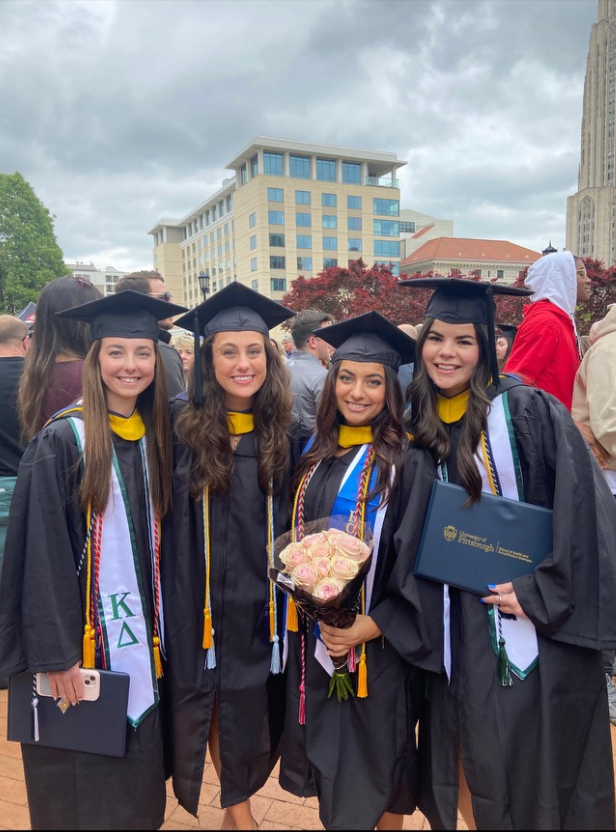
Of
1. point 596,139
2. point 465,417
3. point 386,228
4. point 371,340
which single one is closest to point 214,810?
point 465,417

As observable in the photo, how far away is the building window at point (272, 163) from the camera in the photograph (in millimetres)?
56969

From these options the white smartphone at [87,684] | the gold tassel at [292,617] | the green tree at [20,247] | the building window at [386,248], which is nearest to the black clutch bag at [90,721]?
the white smartphone at [87,684]

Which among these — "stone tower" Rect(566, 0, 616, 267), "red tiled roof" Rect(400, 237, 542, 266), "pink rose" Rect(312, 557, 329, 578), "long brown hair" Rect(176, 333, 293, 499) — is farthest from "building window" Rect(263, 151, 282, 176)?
"pink rose" Rect(312, 557, 329, 578)

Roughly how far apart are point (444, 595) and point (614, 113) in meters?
86.8

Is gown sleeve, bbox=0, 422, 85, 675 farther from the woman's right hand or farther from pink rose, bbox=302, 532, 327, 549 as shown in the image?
pink rose, bbox=302, 532, 327, 549

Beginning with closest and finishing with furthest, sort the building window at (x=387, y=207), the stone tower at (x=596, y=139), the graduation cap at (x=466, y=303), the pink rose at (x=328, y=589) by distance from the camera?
1. the pink rose at (x=328, y=589)
2. the graduation cap at (x=466, y=303)
3. the building window at (x=387, y=207)
4. the stone tower at (x=596, y=139)

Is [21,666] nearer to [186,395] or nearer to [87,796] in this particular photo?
[87,796]

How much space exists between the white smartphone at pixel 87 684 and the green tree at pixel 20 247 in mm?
25136

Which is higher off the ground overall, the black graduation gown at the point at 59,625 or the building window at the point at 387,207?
the building window at the point at 387,207

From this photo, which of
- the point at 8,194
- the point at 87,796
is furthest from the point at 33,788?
the point at 8,194

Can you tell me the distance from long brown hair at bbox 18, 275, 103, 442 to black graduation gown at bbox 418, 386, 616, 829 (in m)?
1.97

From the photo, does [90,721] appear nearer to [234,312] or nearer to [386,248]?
[234,312]

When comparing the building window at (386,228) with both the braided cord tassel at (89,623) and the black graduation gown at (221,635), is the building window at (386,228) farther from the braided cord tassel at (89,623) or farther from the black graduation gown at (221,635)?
the braided cord tassel at (89,623)

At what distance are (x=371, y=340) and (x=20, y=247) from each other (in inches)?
1050
